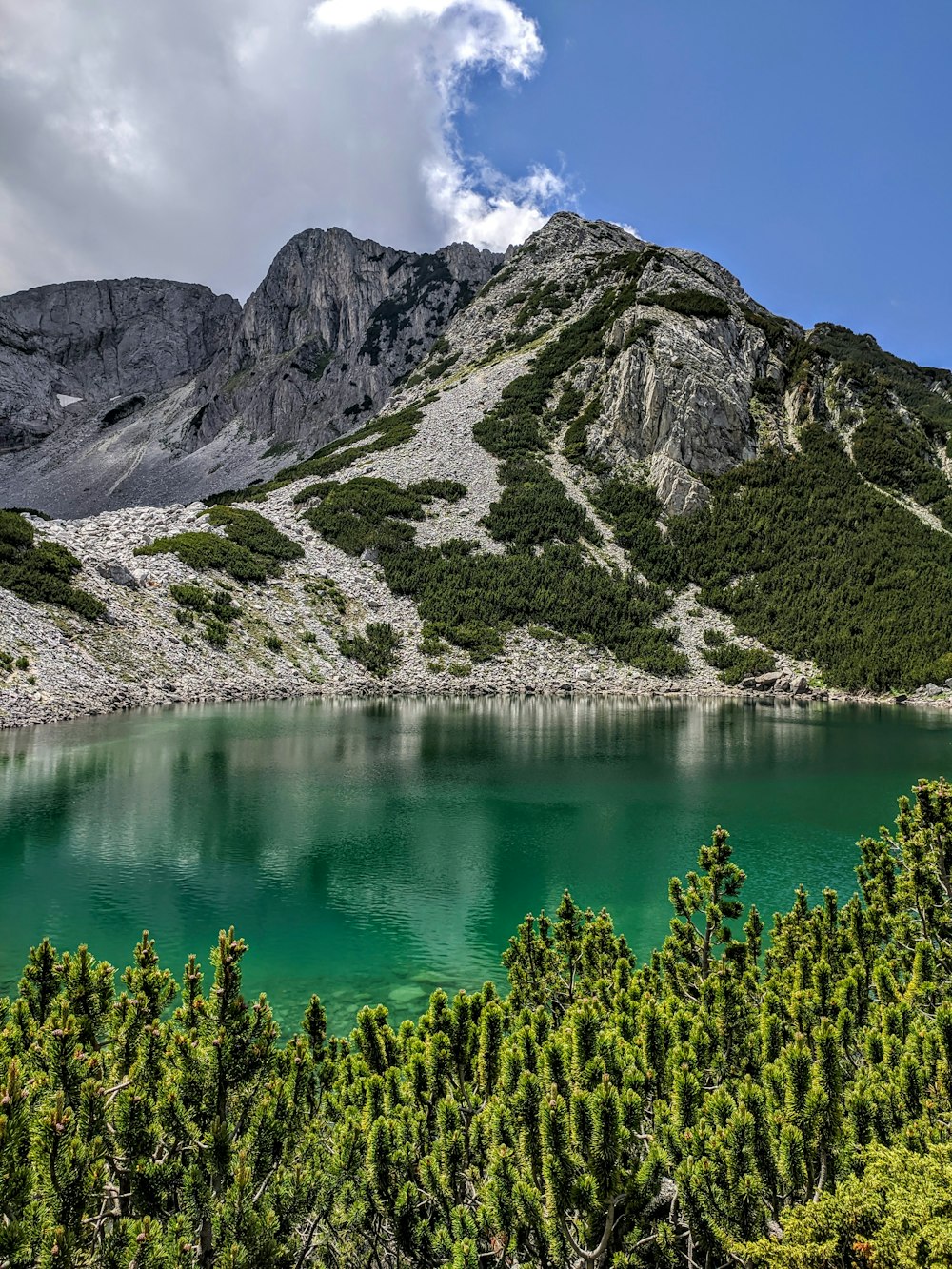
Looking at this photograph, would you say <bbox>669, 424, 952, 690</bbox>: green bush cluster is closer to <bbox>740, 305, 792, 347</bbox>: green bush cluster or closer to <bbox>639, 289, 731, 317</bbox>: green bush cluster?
<bbox>740, 305, 792, 347</bbox>: green bush cluster

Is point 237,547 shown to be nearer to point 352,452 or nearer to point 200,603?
point 200,603

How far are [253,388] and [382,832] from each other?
494ft

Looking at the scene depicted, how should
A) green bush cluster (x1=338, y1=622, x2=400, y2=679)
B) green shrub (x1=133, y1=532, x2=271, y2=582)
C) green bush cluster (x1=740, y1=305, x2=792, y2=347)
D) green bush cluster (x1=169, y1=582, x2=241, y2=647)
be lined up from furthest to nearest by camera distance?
1. green bush cluster (x1=740, y1=305, x2=792, y2=347)
2. green shrub (x1=133, y1=532, x2=271, y2=582)
3. green bush cluster (x1=338, y1=622, x2=400, y2=679)
4. green bush cluster (x1=169, y1=582, x2=241, y2=647)

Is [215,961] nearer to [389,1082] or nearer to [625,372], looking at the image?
Answer: [389,1082]

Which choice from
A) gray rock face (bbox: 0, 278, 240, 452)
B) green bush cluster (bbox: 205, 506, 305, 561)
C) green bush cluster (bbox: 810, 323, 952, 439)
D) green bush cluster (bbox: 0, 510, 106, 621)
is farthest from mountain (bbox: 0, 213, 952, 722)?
gray rock face (bbox: 0, 278, 240, 452)

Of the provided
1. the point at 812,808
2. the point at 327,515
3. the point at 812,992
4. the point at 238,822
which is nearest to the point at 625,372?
the point at 327,515

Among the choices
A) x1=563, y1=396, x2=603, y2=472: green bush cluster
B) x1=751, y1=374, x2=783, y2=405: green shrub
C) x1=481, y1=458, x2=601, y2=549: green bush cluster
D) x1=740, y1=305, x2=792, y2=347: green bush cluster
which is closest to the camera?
x1=481, y1=458, x2=601, y2=549: green bush cluster

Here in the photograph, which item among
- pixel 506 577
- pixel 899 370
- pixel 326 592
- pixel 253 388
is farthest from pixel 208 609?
pixel 899 370

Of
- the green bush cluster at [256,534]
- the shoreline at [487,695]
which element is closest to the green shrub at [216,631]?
the shoreline at [487,695]

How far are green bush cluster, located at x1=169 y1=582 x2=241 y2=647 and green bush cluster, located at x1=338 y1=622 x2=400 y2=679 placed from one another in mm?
9267

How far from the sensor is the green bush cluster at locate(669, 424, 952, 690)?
194ft

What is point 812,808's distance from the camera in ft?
71.1

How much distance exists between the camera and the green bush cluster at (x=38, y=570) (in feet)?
140

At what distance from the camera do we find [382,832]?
61.2 feet
